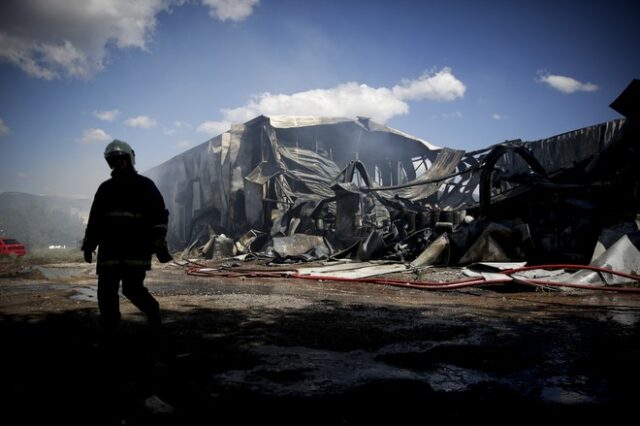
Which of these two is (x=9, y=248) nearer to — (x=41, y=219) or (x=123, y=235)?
(x=123, y=235)

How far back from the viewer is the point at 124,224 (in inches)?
108

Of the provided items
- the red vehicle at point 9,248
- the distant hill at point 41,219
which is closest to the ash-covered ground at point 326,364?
the red vehicle at point 9,248

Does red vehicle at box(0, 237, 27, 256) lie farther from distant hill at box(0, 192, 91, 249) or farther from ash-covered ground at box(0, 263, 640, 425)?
ash-covered ground at box(0, 263, 640, 425)

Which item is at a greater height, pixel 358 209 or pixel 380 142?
pixel 380 142

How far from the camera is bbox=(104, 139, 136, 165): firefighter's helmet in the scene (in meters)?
2.80

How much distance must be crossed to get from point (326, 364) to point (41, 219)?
4746cm

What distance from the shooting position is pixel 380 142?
19344 millimetres

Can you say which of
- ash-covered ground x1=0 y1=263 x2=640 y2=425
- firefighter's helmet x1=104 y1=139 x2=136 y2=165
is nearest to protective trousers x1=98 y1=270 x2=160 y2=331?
ash-covered ground x1=0 y1=263 x2=640 y2=425

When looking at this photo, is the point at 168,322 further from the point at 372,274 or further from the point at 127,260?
the point at 372,274

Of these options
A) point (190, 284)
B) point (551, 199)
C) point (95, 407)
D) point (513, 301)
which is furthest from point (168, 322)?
point (551, 199)

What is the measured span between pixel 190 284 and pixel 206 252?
8.84 meters

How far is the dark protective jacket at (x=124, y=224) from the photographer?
2703mm

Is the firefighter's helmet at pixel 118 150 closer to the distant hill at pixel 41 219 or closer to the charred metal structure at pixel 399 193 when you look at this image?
the charred metal structure at pixel 399 193

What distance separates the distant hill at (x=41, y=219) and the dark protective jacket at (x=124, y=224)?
32.3 metres
